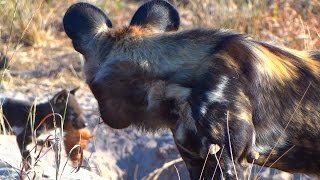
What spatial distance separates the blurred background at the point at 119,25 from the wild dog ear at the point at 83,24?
80.8 inches

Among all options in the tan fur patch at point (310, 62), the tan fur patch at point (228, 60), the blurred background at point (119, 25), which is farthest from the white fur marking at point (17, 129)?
the tan fur patch at point (228, 60)

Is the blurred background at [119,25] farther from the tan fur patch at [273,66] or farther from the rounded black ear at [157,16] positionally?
the tan fur patch at [273,66]

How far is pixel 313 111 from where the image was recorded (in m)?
2.96

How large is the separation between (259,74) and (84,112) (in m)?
3.08

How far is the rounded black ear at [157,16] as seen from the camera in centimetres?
321

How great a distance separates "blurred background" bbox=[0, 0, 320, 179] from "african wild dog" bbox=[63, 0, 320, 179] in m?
2.14

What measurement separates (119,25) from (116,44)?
11.1 ft

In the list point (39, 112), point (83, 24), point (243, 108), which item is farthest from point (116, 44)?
point (39, 112)

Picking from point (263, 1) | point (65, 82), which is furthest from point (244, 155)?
point (263, 1)

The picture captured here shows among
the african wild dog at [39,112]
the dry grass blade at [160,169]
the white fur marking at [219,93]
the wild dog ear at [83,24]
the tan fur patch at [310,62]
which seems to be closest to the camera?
the white fur marking at [219,93]

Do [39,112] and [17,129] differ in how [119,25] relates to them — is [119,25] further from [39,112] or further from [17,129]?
[17,129]

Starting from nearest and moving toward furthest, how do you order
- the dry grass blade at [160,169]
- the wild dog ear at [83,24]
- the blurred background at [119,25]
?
the wild dog ear at [83,24]
the dry grass blade at [160,169]
the blurred background at [119,25]

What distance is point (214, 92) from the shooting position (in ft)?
8.95

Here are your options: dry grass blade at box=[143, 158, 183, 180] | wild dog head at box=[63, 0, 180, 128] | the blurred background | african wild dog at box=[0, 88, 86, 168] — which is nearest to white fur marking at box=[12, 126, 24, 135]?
african wild dog at box=[0, 88, 86, 168]
